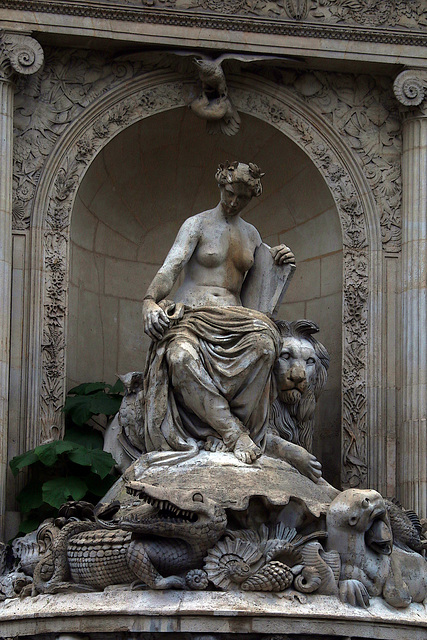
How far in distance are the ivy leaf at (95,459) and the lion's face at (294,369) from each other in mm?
1455

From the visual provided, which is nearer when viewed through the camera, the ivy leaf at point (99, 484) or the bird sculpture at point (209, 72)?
the ivy leaf at point (99, 484)

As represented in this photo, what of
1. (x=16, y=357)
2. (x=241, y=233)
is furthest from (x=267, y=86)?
(x=16, y=357)

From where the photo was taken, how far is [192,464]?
12.6 m

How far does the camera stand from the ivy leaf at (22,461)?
1379 centimetres

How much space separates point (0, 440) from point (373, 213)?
3852 mm

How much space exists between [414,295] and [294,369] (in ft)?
5.74

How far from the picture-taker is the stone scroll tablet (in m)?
13.9

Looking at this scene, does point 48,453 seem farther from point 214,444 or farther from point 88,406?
point 214,444

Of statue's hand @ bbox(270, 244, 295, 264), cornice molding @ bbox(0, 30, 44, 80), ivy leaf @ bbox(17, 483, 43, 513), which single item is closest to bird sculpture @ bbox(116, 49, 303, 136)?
cornice molding @ bbox(0, 30, 44, 80)

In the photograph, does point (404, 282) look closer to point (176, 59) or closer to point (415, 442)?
point (415, 442)

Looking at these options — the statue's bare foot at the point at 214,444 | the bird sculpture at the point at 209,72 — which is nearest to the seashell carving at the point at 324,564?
Result: the statue's bare foot at the point at 214,444

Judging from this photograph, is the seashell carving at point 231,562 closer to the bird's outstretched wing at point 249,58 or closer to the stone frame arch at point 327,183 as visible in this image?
the stone frame arch at point 327,183

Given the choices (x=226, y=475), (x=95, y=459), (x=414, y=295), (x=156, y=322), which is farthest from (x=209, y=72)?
(x=226, y=475)

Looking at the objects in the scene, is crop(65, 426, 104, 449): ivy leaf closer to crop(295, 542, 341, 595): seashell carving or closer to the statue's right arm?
the statue's right arm
